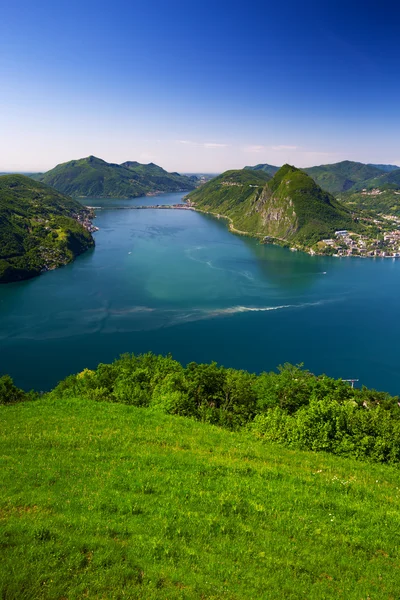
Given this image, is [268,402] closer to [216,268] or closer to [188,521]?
[188,521]

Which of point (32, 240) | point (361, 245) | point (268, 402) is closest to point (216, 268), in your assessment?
point (32, 240)

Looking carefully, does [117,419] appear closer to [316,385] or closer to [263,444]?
[263,444]

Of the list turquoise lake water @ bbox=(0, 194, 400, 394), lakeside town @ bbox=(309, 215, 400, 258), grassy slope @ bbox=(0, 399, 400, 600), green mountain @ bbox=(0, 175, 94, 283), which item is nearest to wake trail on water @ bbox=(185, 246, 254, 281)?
turquoise lake water @ bbox=(0, 194, 400, 394)

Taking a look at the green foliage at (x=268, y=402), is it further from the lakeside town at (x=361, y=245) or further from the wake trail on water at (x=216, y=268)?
the lakeside town at (x=361, y=245)

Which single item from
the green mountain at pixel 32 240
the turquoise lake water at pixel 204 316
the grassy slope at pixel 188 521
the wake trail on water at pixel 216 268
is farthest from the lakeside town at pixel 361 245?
the grassy slope at pixel 188 521

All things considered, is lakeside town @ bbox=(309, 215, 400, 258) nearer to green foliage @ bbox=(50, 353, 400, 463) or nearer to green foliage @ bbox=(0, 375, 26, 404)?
green foliage @ bbox=(50, 353, 400, 463)

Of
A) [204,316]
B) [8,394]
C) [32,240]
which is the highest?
[32,240]
